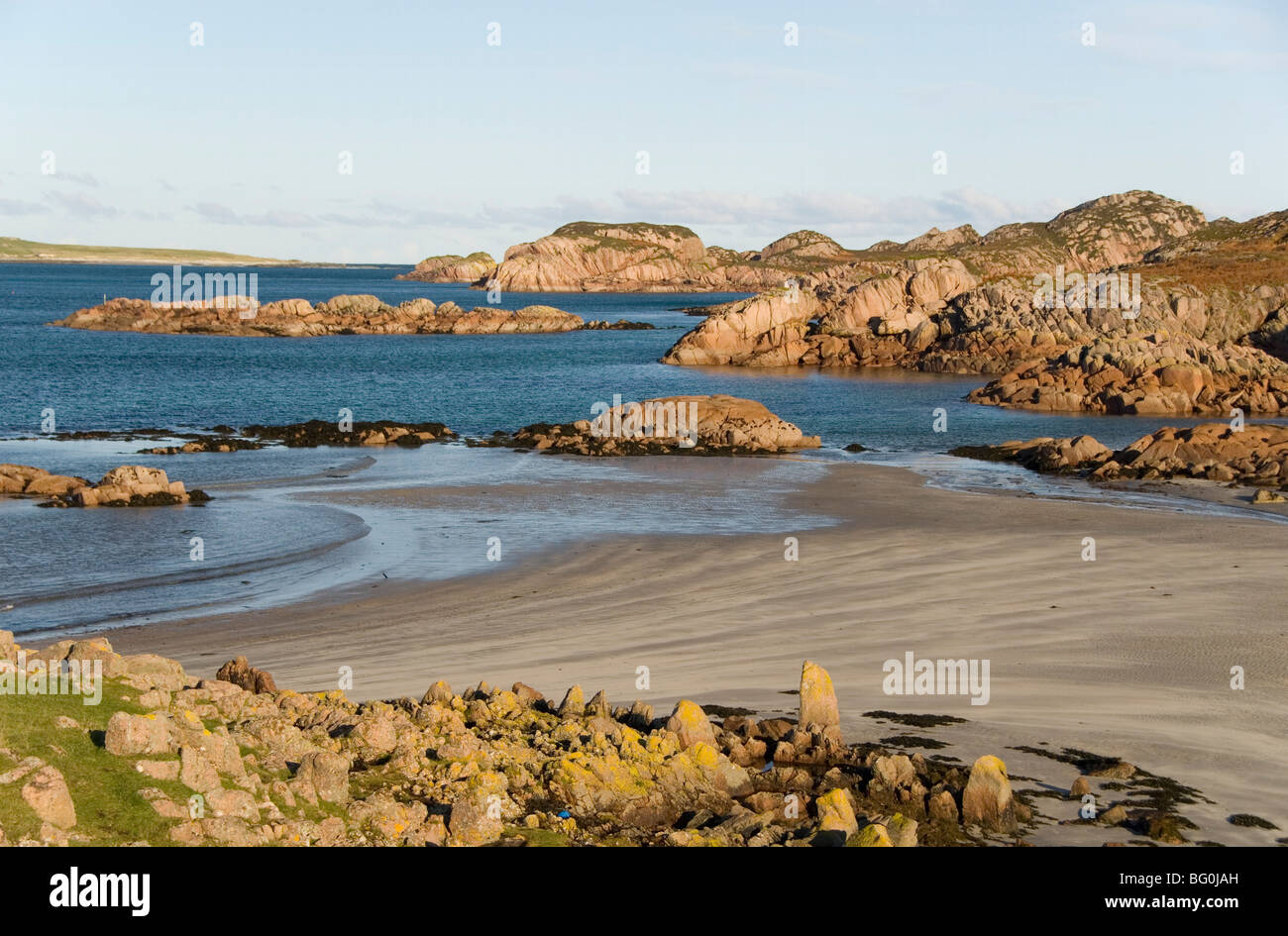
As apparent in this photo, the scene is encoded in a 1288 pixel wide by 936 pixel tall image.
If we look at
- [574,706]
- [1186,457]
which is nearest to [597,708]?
[574,706]

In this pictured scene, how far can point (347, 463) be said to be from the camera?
45625mm

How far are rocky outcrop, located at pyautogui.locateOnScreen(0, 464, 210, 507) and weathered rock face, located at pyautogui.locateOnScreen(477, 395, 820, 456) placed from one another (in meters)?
17.7

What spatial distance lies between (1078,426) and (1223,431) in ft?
52.1

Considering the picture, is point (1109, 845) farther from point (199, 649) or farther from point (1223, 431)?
point (1223, 431)

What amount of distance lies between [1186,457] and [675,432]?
20.6 meters

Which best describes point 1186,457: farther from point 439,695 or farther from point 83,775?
point 83,775

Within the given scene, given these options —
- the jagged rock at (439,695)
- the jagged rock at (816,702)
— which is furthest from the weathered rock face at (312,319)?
the jagged rock at (816,702)

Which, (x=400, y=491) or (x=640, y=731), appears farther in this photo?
(x=400, y=491)

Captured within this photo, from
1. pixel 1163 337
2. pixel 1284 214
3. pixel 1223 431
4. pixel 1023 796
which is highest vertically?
pixel 1284 214

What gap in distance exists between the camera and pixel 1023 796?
41.6 feet

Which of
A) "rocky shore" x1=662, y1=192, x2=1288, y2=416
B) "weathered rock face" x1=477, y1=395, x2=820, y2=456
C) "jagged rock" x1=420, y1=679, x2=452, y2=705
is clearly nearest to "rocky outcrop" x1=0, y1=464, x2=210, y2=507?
"weathered rock face" x1=477, y1=395, x2=820, y2=456

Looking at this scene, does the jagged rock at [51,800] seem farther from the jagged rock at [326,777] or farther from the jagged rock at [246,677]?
the jagged rock at [246,677]

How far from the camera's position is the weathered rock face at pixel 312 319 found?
120m
